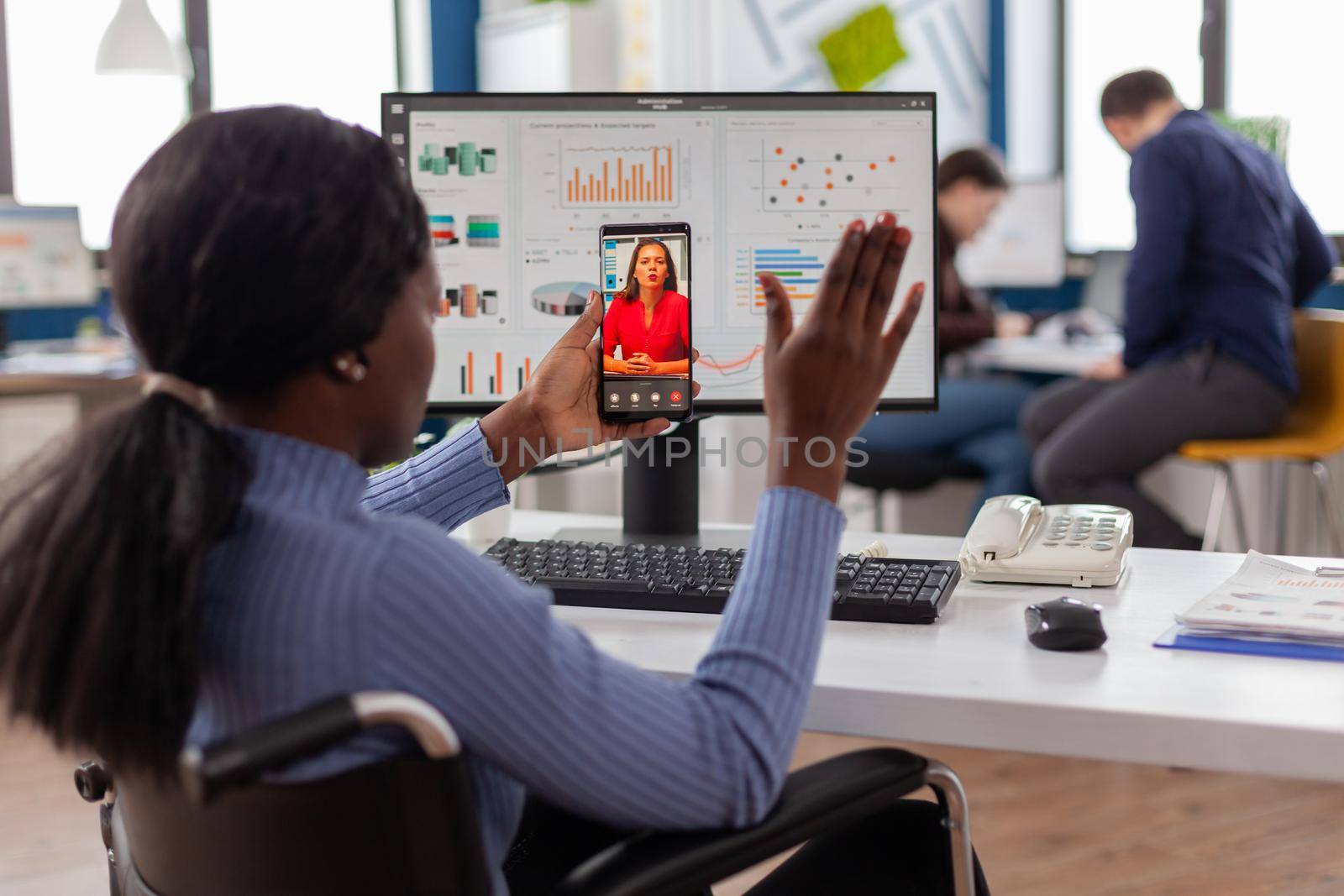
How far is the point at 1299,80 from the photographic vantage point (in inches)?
173

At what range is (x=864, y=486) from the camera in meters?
3.15

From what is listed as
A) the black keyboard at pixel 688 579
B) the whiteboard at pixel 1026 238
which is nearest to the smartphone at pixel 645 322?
the black keyboard at pixel 688 579

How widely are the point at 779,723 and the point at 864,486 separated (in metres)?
2.44

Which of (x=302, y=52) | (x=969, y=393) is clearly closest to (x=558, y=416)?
(x=969, y=393)

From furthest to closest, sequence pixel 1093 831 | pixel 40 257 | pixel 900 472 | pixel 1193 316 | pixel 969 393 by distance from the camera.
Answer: pixel 40 257 < pixel 969 393 < pixel 900 472 < pixel 1193 316 < pixel 1093 831

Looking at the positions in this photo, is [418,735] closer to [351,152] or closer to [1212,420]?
[351,152]

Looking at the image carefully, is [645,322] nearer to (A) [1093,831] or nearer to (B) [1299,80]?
(A) [1093,831]

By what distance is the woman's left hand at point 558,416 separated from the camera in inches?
47.2

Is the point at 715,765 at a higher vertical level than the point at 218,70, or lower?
lower

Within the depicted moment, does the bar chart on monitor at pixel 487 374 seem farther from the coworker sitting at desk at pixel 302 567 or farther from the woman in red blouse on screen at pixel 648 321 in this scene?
the coworker sitting at desk at pixel 302 567

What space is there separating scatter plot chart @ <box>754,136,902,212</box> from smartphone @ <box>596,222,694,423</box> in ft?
0.75

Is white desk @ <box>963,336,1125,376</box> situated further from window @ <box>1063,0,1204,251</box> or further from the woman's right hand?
the woman's right hand

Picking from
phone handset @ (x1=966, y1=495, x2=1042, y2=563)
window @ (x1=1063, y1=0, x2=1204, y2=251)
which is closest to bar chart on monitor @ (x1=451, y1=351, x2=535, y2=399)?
phone handset @ (x1=966, y1=495, x2=1042, y2=563)

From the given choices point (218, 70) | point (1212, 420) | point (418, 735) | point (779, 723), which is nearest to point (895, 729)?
point (779, 723)
